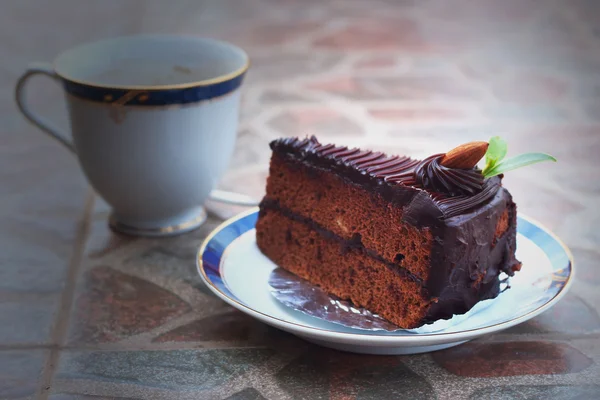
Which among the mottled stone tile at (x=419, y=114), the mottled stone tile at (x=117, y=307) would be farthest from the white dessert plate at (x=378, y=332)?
the mottled stone tile at (x=419, y=114)

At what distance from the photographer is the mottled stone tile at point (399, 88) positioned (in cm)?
239

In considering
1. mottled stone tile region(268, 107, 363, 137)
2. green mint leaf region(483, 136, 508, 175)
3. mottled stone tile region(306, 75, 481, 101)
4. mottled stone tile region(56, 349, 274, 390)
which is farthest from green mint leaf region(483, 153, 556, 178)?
mottled stone tile region(306, 75, 481, 101)

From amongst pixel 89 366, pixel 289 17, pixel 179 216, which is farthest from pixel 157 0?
pixel 89 366

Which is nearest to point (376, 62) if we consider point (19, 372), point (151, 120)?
point (151, 120)

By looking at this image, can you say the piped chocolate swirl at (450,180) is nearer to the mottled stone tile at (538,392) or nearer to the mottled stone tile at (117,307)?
the mottled stone tile at (538,392)

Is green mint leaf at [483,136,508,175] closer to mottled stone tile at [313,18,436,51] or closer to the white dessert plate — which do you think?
the white dessert plate

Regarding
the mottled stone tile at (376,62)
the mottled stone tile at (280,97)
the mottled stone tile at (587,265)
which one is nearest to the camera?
the mottled stone tile at (587,265)

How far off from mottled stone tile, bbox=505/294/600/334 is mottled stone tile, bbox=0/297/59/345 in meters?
0.74

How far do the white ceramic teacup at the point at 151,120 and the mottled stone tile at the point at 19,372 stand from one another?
0.43 metres

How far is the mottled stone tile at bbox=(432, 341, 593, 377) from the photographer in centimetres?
115

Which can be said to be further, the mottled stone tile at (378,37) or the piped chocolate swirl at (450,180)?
the mottled stone tile at (378,37)

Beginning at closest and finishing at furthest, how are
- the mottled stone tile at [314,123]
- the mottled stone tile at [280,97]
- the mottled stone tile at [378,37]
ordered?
the mottled stone tile at [314,123]
the mottled stone tile at [280,97]
the mottled stone tile at [378,37]

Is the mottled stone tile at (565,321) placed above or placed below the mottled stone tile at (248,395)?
above

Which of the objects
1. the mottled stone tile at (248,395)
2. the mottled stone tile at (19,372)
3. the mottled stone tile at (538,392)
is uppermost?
the mottled stone tile at (538,392)
